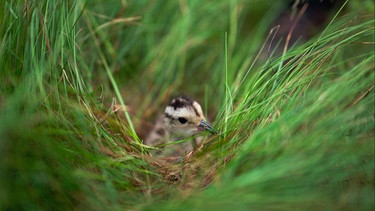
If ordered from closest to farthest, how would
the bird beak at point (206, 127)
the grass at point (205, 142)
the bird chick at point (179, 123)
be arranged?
1. the grass at point (205, 142)
2. the bird beak at point (206, 127)
3. the bird chick at point (179, 123)

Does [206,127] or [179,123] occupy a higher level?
[206,127]

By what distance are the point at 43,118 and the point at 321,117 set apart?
1.17m

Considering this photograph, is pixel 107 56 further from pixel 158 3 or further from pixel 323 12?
pixel 323 12

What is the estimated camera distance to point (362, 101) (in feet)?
8.64

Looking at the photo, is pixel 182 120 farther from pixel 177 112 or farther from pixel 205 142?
pixel 205 142

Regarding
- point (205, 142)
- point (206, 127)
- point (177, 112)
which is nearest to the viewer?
point (205, 142)

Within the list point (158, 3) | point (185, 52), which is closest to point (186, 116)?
point (185, 52)

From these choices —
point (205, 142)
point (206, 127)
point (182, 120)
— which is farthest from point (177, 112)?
point (205, 142)

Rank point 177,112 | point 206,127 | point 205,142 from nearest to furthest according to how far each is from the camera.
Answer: point 205,142, point 206,127, point 177,112

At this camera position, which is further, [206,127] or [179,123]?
[179,123]

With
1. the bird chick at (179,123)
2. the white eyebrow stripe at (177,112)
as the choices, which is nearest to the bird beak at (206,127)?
the bird chick at (179,123)

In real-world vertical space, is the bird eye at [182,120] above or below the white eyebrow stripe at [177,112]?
below

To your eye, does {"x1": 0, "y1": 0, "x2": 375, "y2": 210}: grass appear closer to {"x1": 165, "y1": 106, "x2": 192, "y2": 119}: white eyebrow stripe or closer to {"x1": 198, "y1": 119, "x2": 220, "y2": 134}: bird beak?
{"x1": 198, "y1": 119, "x2": 220, "y2": 134}: bird beak

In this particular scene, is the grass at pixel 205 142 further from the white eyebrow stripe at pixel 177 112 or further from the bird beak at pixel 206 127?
the white eyebrow stripe at pixel 177 112
